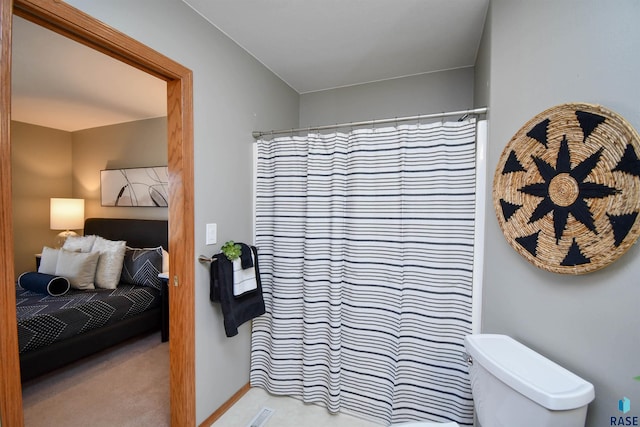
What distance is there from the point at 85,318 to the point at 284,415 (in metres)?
1.88

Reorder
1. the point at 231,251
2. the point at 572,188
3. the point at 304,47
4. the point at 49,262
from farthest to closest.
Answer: the point at 49,262
the point at 304,47
the point at 231,251
the point at 572,188

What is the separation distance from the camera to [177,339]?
1.53 meters

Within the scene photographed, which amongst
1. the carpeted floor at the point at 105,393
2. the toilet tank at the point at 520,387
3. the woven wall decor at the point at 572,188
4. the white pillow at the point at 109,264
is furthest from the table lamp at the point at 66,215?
the woven wall decor at the point at 572,188

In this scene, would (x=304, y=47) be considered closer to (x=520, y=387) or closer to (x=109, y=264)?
(x=520, y=387)

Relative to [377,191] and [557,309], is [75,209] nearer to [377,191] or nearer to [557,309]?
[377,191]

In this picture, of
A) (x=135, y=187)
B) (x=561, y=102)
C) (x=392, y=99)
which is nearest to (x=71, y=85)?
(x=135, y=187)

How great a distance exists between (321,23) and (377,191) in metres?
1.08

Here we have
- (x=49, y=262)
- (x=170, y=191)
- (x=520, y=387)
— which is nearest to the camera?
(x=520, y=387)

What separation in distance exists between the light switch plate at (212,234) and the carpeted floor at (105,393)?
1220 mm

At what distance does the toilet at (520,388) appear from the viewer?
35.6 inches

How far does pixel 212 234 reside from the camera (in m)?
1.69

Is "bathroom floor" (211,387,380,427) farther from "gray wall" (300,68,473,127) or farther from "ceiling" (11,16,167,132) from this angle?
"ceiling" (11,16,167,132)

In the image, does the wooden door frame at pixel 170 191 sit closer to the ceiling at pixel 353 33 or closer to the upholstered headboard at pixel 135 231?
the ceiling at pixel 353 33

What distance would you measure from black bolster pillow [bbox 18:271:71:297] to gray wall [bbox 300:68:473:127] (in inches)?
Answer: 108
